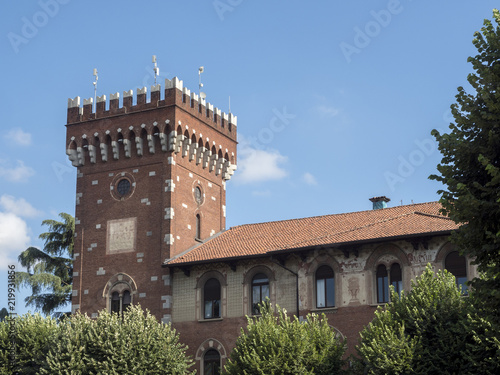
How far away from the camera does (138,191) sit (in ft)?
148

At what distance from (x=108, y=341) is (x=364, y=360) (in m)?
11.6

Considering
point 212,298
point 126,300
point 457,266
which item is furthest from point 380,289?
point 126,300

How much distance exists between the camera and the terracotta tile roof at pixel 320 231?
124 ft

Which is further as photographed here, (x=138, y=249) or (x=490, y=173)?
(x=138, y=249)

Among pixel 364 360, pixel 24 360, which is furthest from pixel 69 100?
pixel 364 360

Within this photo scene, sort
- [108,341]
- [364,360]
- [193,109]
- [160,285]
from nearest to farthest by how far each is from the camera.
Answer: [364,360] < [108,341] < [160,285] < [193,109]

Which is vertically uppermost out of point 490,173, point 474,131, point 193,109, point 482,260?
point 193,109

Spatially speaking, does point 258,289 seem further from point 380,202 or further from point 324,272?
point 380,202

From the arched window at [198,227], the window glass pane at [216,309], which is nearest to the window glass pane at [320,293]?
the window glass pane at [216,309]

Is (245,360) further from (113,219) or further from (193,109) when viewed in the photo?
(193,109)

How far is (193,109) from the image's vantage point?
153 ft

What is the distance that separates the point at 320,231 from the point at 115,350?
12306mm

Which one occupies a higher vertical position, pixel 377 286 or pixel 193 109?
pixel 193 109

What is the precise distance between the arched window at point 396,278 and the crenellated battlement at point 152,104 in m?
15.6
